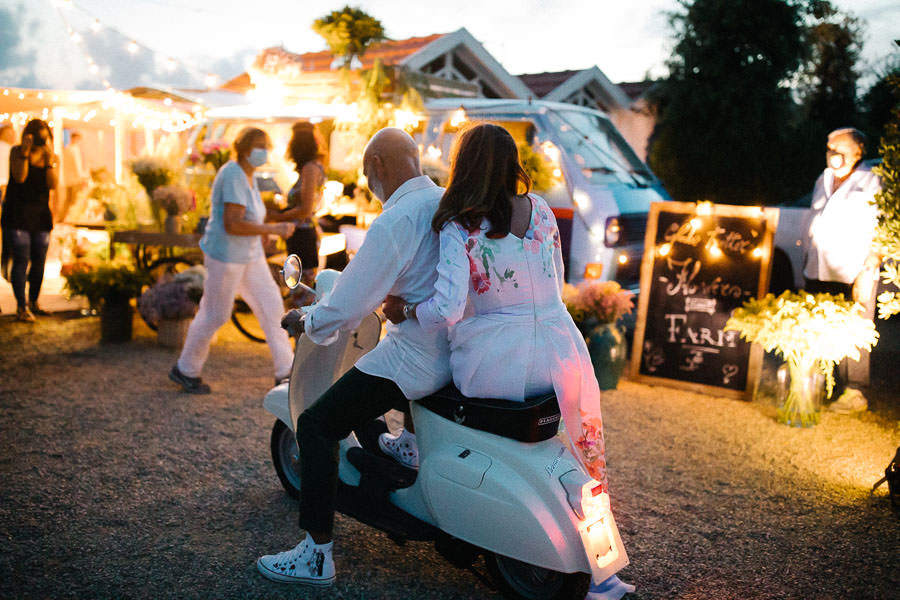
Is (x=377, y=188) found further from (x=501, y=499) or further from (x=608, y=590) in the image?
(x=608, y=590)

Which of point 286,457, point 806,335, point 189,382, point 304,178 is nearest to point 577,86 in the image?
point 304,178

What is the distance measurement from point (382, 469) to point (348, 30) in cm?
641

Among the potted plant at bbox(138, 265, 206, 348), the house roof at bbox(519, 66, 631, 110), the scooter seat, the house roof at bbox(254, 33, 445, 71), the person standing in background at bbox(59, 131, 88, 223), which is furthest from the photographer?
the house roof at bbox(519, 66, 631, 110)

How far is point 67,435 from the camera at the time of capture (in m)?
4.64

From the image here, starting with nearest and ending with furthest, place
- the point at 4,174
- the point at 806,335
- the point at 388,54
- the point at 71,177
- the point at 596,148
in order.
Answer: the point at 806,335 < the point at 596,148 < the point at 71,177 < the point at 4,174 < the point at 388,54

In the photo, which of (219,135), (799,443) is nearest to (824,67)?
(219,135)

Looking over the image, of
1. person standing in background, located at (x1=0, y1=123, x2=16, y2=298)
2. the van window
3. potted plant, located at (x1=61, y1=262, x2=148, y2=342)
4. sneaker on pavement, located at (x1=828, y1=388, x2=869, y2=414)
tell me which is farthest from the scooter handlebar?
person standing in background, located at (x1=0, y1=123, x2=16, y2=298)

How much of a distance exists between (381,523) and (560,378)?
99 centimetres

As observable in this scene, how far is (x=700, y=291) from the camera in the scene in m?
6.13

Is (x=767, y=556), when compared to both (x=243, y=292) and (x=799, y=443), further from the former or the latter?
(x=243, y=292)

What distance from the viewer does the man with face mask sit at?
563 centimetres

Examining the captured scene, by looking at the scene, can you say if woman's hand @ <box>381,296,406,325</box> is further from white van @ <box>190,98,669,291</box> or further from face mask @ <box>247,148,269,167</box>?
white van @ <box>190,98,669,291</box>

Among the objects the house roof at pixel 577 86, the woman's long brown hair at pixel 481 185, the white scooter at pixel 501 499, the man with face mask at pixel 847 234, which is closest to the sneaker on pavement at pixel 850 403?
the man with face mask at pixel 847 234

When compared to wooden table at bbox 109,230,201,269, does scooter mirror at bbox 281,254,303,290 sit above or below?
above
